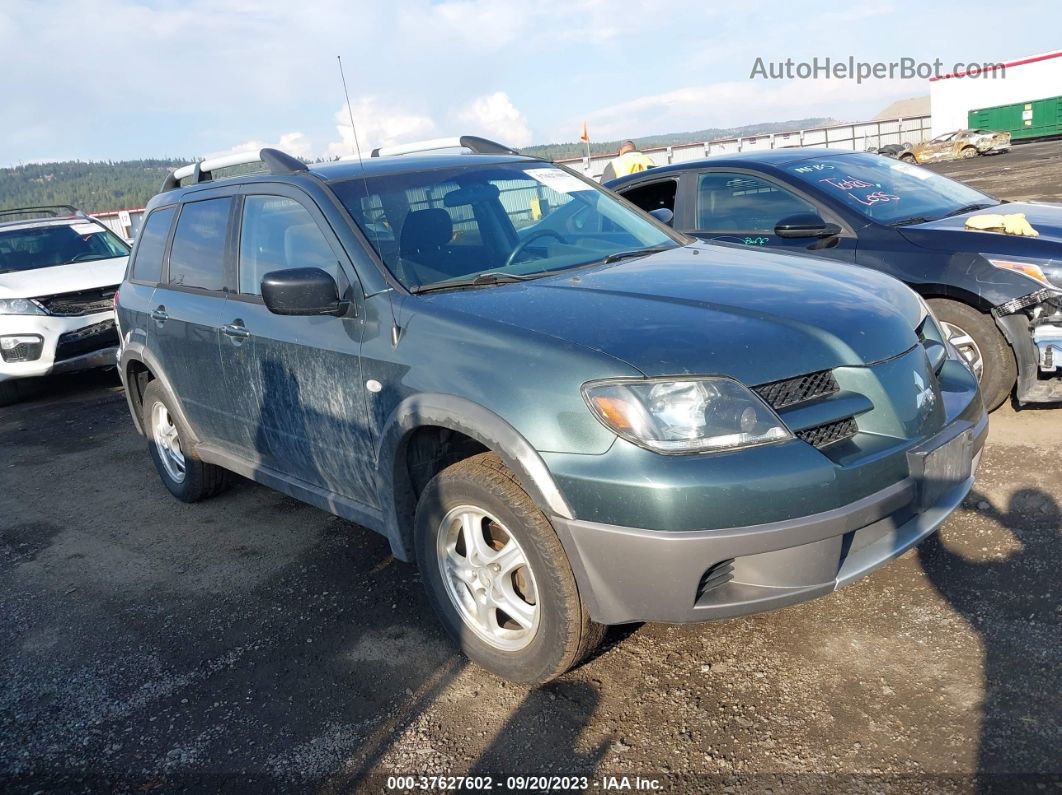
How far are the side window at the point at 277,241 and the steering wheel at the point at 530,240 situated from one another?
0.71 meters

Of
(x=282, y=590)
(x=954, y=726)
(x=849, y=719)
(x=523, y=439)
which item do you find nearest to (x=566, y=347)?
(x=523, y=439)

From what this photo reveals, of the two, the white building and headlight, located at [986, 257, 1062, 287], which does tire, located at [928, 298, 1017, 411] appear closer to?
headlight, located at [986, 257, 1062, 287]

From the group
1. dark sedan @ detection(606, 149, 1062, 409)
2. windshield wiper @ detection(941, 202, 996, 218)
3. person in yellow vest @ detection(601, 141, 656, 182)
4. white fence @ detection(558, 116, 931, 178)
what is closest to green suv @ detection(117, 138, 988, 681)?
dark sedan @ detection(606, 149, 1062, 409)

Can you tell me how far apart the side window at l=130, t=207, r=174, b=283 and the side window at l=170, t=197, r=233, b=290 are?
0.17 m

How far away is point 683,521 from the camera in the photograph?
2.28 meters

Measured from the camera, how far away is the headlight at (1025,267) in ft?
14.1

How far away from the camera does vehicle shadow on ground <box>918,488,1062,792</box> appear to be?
2.28 meters

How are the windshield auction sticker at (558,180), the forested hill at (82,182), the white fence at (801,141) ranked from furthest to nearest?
the forested hill at (82,182), the white fence at (801,141), the windshield auction sticker at (558,180)

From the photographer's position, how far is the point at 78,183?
8506 cm

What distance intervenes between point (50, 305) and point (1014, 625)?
848 cm

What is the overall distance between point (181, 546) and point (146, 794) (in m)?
2.09

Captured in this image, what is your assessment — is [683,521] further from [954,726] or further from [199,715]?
[199,715]

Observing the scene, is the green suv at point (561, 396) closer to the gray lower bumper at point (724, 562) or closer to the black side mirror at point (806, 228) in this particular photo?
the gray lower bumper at point (724, 562)

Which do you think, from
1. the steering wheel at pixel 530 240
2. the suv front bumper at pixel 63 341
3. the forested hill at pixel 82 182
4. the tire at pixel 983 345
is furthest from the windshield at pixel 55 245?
the forested hill at pixel 82 182
